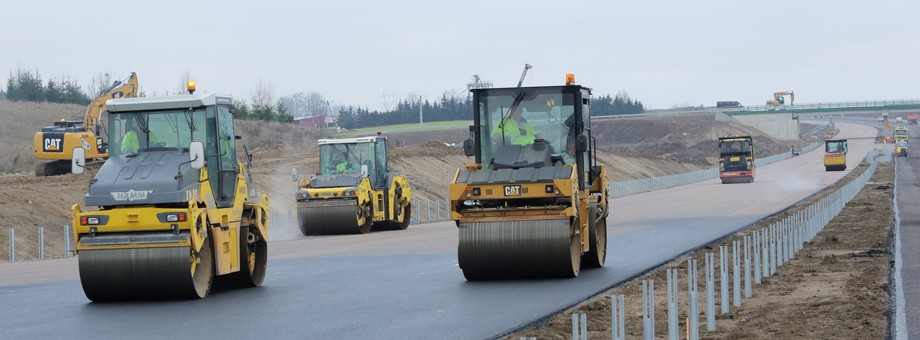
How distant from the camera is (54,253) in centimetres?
3078

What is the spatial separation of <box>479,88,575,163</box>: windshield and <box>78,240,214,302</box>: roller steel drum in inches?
229

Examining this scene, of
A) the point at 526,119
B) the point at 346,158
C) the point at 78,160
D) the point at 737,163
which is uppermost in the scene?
the point at 526,119

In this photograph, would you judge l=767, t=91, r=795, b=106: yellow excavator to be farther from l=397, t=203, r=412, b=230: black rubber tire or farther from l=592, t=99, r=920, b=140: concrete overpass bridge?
l=397, t=203, r=412, b=230: black rubber tire

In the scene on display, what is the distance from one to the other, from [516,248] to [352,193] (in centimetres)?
1611

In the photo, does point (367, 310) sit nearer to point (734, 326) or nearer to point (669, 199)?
point (734, 326)

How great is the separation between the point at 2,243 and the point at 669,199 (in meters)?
31.1

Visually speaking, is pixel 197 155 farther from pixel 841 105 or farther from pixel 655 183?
pixel 841 105

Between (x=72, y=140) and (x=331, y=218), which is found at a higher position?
(x=72, y=140)

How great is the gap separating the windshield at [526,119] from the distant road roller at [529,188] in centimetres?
2

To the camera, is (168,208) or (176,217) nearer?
(176,217)

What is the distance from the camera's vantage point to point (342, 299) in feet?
53.0

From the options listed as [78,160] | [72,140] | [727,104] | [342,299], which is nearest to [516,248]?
[342,299]

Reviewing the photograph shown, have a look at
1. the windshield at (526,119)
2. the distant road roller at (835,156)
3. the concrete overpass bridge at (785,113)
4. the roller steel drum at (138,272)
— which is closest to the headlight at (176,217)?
the roller steel drum at (138,272)

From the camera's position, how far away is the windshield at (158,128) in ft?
54.5
